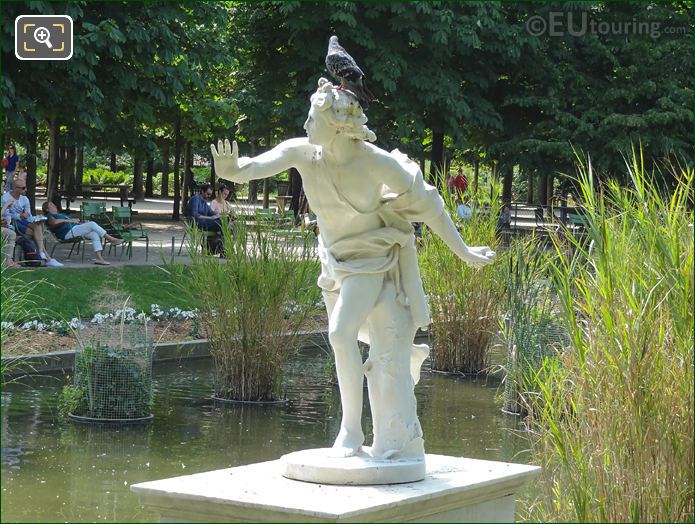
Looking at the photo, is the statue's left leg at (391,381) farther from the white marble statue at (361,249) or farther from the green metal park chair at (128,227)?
the green metal park chair at (128,227)

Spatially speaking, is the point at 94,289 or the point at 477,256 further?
the point at 94,289

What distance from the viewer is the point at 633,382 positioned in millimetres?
6387

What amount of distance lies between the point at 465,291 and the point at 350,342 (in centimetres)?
701

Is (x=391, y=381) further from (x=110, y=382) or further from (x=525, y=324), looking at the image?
(x=525, y=324)

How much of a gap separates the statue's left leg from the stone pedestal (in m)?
0.27

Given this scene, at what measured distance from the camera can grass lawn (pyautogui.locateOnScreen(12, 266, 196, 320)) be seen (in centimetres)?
1570

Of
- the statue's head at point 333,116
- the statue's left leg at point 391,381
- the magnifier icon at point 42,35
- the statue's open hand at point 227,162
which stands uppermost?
the magnifier icon at point 42,35

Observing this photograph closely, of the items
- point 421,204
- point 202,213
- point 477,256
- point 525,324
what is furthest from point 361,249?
point 202,213

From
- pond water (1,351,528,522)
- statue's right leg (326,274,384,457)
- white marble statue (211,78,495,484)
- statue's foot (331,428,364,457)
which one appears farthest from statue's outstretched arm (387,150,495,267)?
pond water (1,351,528,522)

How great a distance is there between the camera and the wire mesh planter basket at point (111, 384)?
36.3ft

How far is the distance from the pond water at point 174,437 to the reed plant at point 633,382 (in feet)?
9.39

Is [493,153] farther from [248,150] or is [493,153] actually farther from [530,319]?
[530,319]

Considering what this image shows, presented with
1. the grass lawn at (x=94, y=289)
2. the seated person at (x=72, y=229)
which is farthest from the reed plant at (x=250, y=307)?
the seated person at (x=72, y=229)

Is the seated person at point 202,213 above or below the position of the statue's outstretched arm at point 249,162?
below
